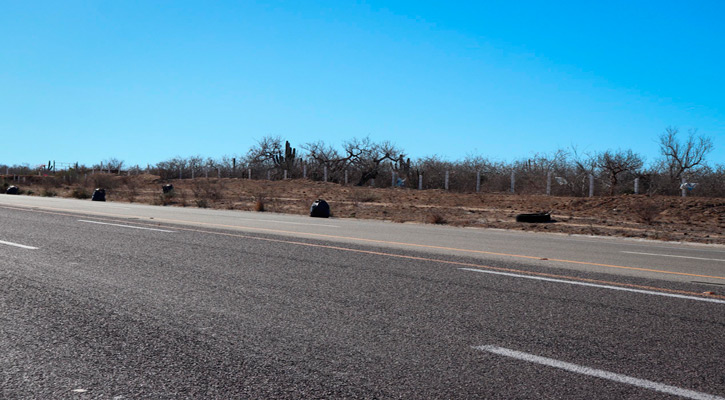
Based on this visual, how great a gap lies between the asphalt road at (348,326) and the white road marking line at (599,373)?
0.05 ft

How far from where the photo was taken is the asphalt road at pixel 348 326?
166 inches

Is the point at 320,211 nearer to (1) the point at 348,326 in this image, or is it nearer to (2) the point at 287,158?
(1) the point at 348,326

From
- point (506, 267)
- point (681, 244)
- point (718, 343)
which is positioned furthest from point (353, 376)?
point (681, 244)

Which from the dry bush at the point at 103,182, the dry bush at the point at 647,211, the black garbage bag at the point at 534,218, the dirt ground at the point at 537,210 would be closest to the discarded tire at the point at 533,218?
the black garbage bag at the point at 534,218

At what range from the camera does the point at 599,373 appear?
4461mm

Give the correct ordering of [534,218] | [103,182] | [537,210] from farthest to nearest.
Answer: [103,182]
[537,210]
[534,218]

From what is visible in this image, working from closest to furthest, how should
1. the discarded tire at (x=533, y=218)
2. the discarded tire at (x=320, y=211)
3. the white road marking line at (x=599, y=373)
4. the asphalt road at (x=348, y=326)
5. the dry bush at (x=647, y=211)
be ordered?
the white road marking line at (x=599, y=373)
the asphalt road at (x=348, y=326)
the discarded tire at (x=533, y=218)
the dry bush at (x=647, y=211)
the discarded tire at (x=320, y=211)

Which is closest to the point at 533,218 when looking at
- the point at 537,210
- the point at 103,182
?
the point at 537,210

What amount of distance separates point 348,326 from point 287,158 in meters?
62.3

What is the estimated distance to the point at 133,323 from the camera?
5.75m

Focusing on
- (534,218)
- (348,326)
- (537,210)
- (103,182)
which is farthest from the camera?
(103,182)

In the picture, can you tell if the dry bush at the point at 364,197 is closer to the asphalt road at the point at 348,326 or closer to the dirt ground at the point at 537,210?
the dirt ground at the point at 537,210

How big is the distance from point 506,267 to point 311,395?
646 cm

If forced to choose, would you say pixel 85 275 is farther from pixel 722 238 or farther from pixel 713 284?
pixel 722 238
